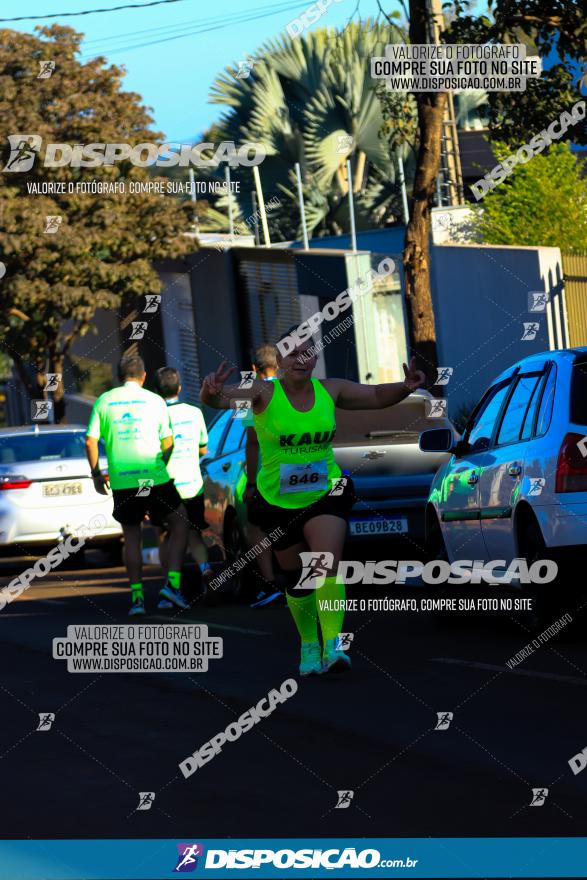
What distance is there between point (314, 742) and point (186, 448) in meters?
6.43

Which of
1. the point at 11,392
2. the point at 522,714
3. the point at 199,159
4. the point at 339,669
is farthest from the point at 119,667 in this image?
the point at 11,392

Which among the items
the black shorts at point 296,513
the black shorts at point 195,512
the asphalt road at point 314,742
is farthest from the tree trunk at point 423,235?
the black shorts at point 296,513

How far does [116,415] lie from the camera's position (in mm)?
12961

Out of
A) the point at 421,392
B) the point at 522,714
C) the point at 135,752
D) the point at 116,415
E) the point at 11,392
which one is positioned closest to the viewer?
the point at 135,752

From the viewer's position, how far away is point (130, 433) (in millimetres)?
12969

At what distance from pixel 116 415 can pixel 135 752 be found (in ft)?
19.0

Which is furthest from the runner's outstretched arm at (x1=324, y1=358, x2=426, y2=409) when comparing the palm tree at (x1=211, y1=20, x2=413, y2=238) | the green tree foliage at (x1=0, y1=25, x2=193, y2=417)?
the palm tree at (x1=211, y1=20, x2=413, y2=238)

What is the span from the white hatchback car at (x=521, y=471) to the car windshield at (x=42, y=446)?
825 cm

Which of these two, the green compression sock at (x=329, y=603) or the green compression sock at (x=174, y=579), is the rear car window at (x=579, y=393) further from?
the green compression sock at (x=174, y=579)

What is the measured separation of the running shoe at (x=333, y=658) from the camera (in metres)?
9.41

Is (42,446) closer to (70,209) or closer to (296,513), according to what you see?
(296,513)

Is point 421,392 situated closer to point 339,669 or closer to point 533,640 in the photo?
point 533,640

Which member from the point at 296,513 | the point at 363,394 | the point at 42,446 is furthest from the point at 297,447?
the point at 42,446

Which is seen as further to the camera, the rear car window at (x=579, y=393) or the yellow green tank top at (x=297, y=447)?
the rear car window at (x=579, y=393)
